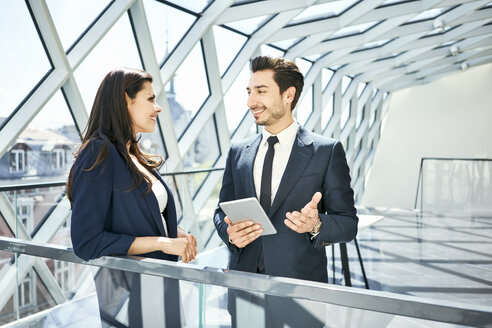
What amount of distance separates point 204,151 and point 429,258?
603cm

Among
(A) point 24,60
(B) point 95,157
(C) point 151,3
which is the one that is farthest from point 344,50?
(B) point 95,157

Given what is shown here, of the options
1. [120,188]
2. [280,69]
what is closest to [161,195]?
[120,188]

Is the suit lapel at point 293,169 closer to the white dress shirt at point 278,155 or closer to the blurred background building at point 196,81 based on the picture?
the white dress shirt at point 278,155

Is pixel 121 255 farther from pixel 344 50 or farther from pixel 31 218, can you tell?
pixel 344 50

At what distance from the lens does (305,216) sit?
187 centimetres

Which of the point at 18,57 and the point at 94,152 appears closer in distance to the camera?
the point at 94,152

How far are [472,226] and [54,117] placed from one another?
343 inches

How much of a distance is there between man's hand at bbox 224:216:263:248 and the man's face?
1.97ft

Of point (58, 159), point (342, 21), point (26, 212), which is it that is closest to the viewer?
point (26, 212)

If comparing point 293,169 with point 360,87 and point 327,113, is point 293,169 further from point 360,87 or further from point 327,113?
point 360,87

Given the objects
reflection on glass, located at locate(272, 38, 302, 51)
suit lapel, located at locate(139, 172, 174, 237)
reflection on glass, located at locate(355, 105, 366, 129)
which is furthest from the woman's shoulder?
reflection on glass, located at locate(355, 105, 366, 129)

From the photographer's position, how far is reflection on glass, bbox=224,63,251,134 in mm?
11086

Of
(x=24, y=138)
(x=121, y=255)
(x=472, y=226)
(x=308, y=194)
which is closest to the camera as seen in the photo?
(x=121, y=255)

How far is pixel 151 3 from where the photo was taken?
292 inches
